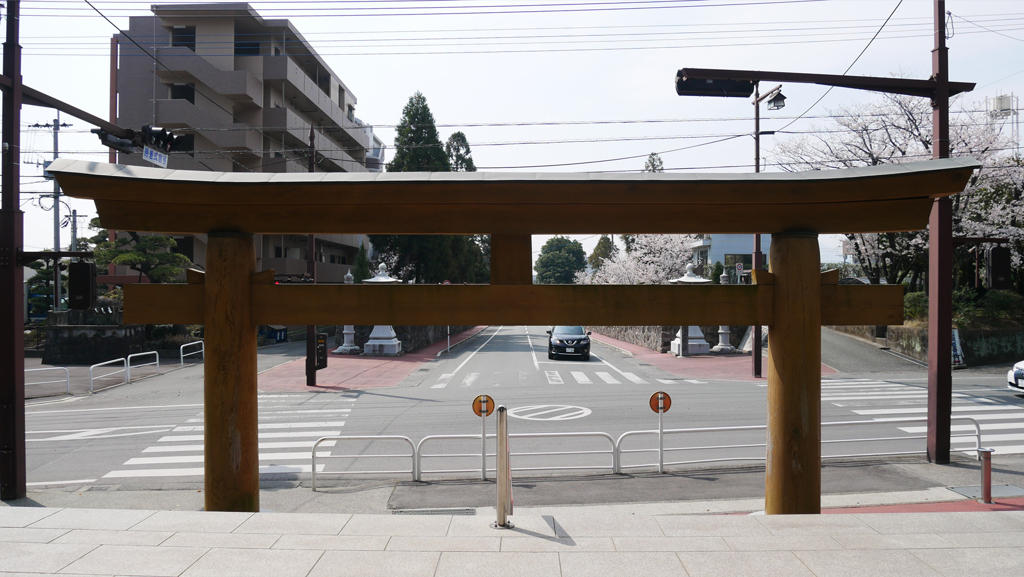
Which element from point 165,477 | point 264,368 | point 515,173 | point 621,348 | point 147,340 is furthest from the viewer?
point 621,348

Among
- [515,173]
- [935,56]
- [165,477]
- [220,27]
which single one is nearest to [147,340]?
[220,27]

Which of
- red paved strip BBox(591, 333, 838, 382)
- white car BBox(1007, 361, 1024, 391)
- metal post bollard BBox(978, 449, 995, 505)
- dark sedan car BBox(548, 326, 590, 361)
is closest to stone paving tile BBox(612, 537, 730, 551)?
metal post bollard BBox(978, 449, 995, 505)

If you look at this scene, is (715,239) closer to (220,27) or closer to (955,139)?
(955,139)

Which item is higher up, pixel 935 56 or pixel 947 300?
pixel 935 56

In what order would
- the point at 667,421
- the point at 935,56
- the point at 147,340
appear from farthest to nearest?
the point at 147,340
the point at 667,421
the point at 935,56

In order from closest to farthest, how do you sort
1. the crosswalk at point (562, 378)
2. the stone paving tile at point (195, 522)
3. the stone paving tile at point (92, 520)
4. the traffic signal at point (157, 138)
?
1. the stone paving tile at point (195, 522)
2. the stone paving tile at point (92, 520)
3. the traffic signal at point (157, 138)
4. the crosswalk at point (562, 378)

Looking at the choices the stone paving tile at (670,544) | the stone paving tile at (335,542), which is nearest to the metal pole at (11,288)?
the stone paving tile at (335,542)

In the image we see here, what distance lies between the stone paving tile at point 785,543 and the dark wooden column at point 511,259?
277cm

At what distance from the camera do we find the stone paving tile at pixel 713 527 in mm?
4617

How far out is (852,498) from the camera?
26.5 feet

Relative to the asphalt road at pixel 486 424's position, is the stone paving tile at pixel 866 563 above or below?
above

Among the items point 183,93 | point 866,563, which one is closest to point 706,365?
point 866,563

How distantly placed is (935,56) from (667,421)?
29.4ft

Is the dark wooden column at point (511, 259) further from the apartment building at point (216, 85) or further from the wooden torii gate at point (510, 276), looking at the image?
the apartment building at point (216, 85)
